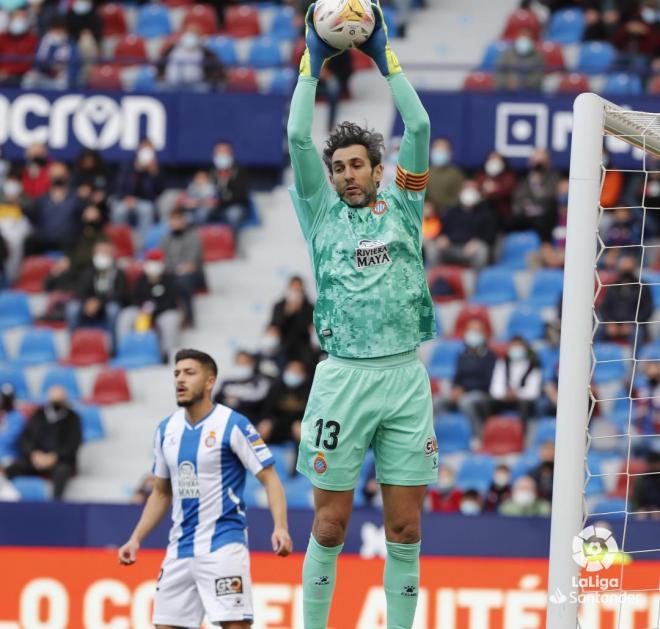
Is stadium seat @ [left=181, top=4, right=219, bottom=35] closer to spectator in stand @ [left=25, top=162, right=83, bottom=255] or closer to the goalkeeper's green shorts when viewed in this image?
spectator in stand @ [left=25, top=162, right=83, bottom=255]

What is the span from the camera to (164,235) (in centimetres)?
1681

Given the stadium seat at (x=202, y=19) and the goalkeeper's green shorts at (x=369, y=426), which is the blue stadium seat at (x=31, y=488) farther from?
the goalkeeper's green shorts at (x=369, y=426)

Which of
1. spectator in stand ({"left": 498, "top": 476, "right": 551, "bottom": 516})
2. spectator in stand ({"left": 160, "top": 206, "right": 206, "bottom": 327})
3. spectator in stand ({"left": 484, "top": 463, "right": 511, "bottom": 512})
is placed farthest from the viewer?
spectator in stand ({"left": 160, "top": 206, "right": 206, "bottom": 327})

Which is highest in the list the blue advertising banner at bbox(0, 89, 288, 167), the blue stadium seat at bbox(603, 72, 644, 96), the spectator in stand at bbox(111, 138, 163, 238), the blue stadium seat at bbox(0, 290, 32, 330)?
the blue stadium seat at bbox(603, 72, 644, 96)

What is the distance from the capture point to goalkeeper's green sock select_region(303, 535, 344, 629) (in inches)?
241

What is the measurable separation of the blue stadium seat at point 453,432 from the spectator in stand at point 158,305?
3062 millimetres

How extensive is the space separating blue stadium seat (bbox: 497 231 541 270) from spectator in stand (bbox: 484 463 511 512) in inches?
147

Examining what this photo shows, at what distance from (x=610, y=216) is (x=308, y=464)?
10.3 meters

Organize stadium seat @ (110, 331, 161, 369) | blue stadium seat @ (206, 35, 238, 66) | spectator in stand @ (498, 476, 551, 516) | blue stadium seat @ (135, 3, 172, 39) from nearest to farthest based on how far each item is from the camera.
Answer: spectator in stand @ (498, 476, 551, 516) < stadium seat @ (110, 331, 161, 369) < blue stadium seat @ (206, 35, 238, 66) < blue stadium seat @ (135, 3, 172, 39)

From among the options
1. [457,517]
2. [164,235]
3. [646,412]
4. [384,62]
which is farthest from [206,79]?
[384,62]

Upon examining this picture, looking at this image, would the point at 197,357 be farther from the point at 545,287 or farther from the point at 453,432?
the point at 545,287

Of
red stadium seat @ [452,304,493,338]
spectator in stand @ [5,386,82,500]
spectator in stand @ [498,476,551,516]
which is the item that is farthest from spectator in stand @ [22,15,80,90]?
spectator in stand @ [498,476,551,516]

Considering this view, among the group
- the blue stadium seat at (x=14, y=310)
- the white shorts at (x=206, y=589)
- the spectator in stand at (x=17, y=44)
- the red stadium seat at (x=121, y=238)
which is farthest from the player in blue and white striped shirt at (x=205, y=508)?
the spectator in stand at (x=17, y=44)

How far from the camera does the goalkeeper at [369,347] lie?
602 cm
